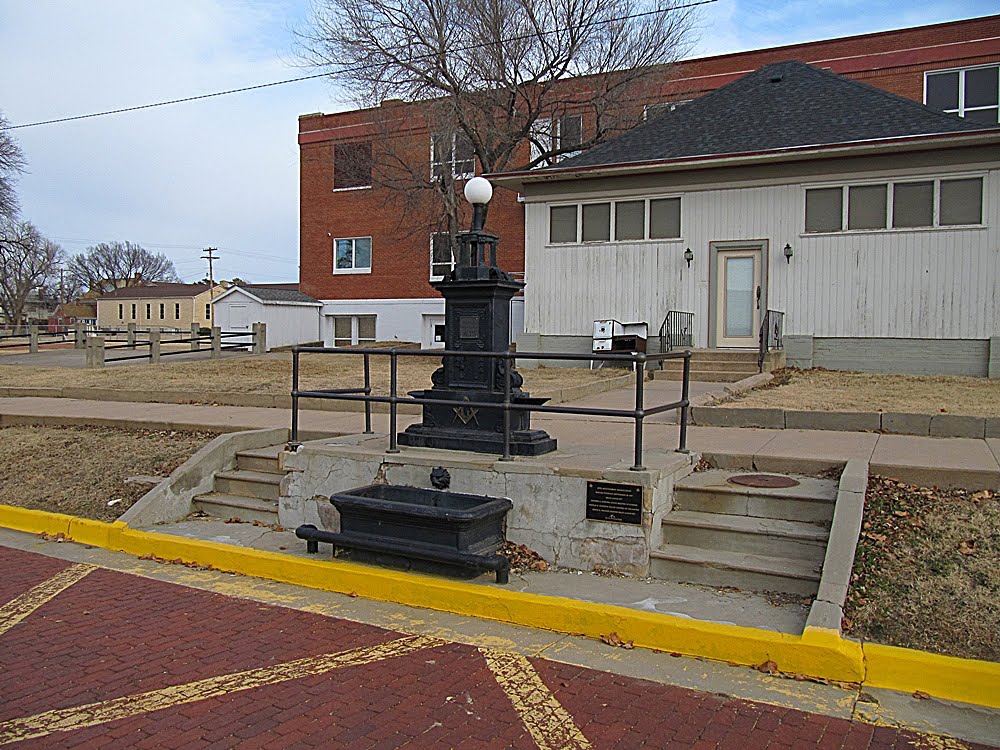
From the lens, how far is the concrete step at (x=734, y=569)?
5879 mm

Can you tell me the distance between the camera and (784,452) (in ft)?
25.9

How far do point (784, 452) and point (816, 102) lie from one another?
568 inches

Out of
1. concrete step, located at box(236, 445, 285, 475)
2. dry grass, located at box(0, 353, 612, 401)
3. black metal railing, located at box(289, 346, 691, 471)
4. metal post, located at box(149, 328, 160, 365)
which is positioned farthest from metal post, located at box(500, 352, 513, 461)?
metal post, located at box(149, 328, 160, 365)

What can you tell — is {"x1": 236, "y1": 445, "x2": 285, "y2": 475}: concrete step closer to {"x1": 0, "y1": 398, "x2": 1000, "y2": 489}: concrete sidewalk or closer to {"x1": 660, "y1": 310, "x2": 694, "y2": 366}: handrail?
{"x1": 0, "y1": 398, "x2": 1000, "y2": 489}: concrete sidewalk

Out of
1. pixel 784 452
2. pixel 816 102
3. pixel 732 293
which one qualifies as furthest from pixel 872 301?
pixel 784 452

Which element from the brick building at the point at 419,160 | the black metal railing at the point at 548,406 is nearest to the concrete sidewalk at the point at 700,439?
the black metal railing at the point at 548,406

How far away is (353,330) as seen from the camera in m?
35.1

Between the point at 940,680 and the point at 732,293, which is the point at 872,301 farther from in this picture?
the point at 940,680

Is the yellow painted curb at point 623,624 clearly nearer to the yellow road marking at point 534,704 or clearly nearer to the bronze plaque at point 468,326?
the yellow road marking at point 534,704

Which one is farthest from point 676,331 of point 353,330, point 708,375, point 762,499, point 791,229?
point 353,330

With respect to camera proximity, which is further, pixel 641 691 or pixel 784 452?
pixel 784 452

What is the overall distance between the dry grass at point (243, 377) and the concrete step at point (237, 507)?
201 inches

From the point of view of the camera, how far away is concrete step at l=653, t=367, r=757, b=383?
54.0 feet

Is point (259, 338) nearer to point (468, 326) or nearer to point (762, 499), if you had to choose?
point (468, 326)
